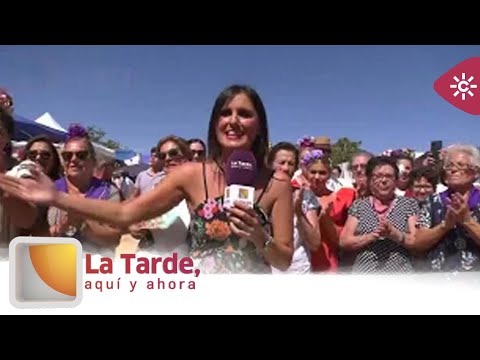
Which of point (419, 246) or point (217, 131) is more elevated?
point (217, 131)

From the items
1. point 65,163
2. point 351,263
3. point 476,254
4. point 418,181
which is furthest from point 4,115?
point 476,254

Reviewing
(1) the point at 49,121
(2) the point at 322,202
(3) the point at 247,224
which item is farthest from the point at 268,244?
(1) the point at 49,121

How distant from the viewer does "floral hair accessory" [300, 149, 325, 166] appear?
3.70 m

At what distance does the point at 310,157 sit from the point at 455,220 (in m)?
0.95

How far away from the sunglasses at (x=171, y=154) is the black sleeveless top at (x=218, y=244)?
200 millimetres

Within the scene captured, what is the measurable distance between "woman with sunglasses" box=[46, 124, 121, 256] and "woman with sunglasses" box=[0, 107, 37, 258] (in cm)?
14

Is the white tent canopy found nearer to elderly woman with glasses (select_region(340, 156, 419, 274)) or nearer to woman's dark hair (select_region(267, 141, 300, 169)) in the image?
woman's dark hair (select_region(267, 141, 300, 169))

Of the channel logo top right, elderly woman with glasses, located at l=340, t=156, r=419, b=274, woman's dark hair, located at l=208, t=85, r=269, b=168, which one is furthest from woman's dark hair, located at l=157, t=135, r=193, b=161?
the channel logo top right

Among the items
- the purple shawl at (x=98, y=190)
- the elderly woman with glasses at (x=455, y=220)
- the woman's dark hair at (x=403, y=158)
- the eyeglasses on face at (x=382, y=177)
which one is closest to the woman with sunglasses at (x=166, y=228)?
the purple shawl at (x=98, y=190)

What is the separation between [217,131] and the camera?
3.68 metres

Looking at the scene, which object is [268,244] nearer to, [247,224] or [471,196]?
[247,224]

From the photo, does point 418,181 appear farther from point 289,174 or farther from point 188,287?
point 188,287

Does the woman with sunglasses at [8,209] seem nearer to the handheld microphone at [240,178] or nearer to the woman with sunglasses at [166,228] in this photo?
the woman with sunglasses at [166,228]

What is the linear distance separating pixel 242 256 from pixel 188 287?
1.27 ft
